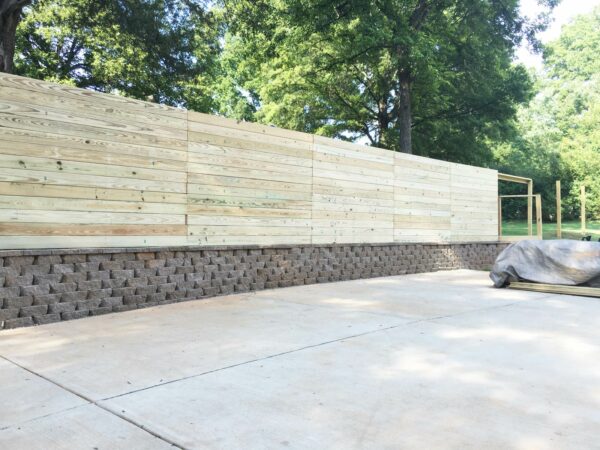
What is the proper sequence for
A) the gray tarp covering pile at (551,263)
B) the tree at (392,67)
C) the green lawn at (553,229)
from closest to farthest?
the gray tarp covering pile at (551,263), the tree at (392,67), the green lawn at (553,229)

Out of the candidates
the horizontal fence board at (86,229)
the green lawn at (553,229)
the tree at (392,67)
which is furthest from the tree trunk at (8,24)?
the green lawn at (553,229)

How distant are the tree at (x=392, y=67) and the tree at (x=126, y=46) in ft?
4.29

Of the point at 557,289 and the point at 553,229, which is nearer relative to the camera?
the point at 557,289

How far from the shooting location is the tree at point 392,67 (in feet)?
41.5

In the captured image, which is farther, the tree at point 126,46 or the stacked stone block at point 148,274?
the tree at point 126,46

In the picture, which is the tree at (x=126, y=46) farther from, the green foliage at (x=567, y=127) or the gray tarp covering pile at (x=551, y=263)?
the green foliage at (x=567, y=127)

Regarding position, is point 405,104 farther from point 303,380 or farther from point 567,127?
point 567,127

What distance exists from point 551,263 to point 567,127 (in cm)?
3115

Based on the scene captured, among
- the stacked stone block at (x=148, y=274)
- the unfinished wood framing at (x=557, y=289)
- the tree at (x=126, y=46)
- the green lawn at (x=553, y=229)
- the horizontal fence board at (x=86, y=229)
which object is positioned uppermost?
the tree at (x=126, y=46)

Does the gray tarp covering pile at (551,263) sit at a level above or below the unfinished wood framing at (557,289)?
above

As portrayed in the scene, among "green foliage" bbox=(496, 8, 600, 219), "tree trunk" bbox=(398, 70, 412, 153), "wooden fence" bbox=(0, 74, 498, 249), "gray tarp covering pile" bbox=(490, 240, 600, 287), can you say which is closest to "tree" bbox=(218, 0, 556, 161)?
"tree trunk" bbox=(398, 70, 412, 153)

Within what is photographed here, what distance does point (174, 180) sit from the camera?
5539 millimetres

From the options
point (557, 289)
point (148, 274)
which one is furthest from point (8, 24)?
point (557, 289)

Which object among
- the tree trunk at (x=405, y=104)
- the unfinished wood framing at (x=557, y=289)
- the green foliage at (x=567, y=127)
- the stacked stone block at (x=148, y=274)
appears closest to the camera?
the stacked stone block at (x=148, y=274)
